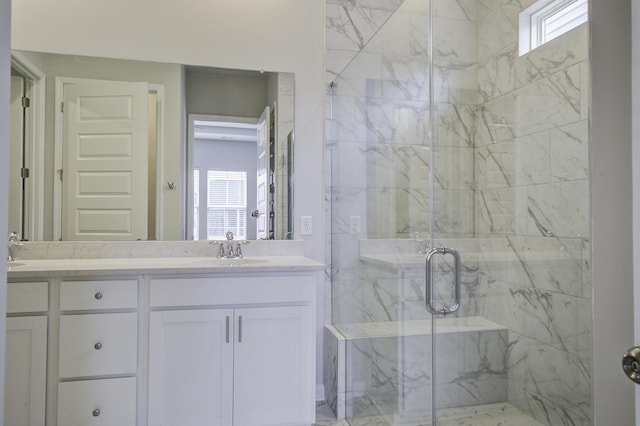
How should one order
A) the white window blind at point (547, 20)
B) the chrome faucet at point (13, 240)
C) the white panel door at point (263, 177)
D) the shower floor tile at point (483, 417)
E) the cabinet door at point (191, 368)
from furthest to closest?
the white panel door at point (263, 177) → the chrome faucet at point (13, 240) → the cabinet door at point (191, 368) → the shower floor tile at point (483, 417) → the white window blind at point (547, 20)

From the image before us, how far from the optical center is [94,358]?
5.70 feet

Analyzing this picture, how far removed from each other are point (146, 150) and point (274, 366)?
4.72 feet

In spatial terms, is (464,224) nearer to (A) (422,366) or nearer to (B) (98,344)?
(A) (422,366)

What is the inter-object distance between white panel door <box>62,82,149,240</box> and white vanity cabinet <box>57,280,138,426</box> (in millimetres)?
545

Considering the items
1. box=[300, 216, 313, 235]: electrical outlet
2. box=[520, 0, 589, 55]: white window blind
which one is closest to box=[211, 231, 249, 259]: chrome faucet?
box=[300, 216, 313, 235]: electrical outlet

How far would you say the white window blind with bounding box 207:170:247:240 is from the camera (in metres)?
2.34

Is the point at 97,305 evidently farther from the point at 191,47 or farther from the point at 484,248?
the point at 484,248

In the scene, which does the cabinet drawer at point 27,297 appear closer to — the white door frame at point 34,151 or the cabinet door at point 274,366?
the white door frame at point 34,151

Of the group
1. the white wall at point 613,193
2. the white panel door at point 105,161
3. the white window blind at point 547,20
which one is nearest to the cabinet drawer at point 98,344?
the white panel door at point 105,161

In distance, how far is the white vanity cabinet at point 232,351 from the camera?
1.81m

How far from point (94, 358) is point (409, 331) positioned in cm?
142

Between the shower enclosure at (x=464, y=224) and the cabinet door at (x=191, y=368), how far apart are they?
0.72 metres

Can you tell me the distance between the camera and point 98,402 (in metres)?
1.73

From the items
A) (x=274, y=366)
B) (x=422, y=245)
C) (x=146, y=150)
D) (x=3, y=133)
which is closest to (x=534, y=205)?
(x=422, y=245)
